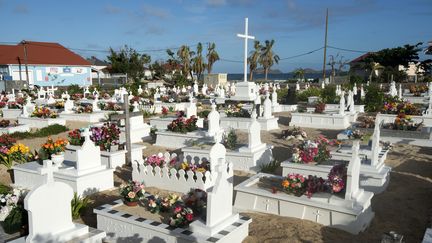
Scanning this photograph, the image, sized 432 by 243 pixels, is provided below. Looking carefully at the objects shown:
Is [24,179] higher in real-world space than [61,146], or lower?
lower

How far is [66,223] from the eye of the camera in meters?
4.83

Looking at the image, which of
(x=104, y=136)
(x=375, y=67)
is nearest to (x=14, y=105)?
(x=104, y=136)

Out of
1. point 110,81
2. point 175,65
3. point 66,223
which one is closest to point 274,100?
point 66,223

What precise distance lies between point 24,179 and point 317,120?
1220 cm

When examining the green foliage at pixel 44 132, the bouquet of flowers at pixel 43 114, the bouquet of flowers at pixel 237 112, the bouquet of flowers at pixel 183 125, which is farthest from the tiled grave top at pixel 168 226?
the bouquet of flowers at pixel 43 114

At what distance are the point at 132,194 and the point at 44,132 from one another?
10443mm

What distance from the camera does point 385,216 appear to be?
6.49m

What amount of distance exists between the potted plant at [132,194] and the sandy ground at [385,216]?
0.85 meters

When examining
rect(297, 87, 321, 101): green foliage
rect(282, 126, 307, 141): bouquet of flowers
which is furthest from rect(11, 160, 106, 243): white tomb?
rect(297, 87, 321, 101): green foliage

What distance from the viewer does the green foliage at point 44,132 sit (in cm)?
1423

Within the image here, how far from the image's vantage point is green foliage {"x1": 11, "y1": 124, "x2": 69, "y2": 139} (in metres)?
14.2

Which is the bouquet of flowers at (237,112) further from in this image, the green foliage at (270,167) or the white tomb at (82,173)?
the white tomb at (82,173)

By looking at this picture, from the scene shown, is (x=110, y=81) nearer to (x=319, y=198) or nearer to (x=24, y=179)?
(x=24, y=179)

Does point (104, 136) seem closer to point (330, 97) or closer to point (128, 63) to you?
point (330, 97)
